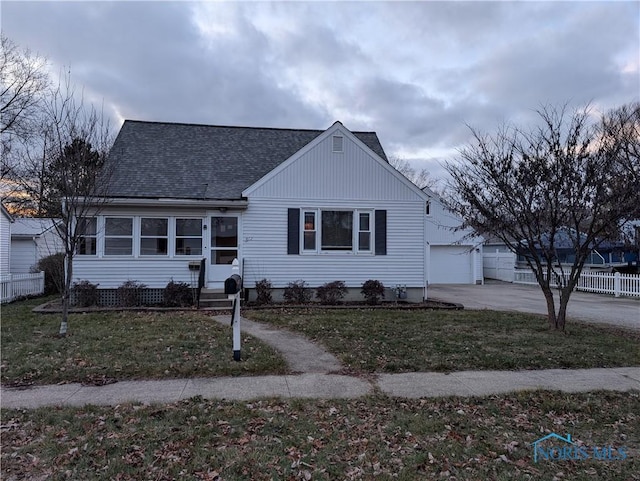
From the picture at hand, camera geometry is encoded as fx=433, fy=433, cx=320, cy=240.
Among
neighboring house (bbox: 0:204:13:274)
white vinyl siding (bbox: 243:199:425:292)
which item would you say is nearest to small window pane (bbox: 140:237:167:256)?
white vinyl siding (bbox: 243:199:425:292)

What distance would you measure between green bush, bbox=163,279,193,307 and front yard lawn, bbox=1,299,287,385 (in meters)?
2.61

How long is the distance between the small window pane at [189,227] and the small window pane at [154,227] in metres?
0.41

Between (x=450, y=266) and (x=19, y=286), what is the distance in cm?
2062

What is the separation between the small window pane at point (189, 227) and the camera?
46.2 ft

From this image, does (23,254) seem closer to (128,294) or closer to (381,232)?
(128,294)

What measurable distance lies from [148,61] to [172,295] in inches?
320

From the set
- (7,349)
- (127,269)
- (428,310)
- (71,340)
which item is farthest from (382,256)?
(7,349)

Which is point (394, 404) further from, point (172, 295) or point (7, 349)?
point (172, 295)

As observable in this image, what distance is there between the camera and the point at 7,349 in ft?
24.0

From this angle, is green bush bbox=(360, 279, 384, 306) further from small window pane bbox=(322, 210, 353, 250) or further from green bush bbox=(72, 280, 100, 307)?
green bush bbox=(72, 280, 100, 307)

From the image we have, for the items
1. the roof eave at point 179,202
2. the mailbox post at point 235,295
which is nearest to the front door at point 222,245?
the roof eave at point 179,202

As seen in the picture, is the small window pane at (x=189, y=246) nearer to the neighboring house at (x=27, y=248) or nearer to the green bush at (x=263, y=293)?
the green bush at (x=263, y=293)

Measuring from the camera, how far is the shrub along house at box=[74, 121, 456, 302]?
1375 cm

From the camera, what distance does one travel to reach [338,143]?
14.6 m
